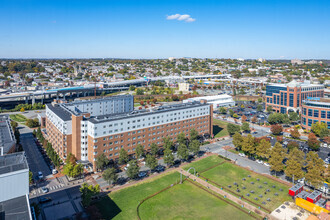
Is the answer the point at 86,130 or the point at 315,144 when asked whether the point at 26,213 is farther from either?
the point at 315,144

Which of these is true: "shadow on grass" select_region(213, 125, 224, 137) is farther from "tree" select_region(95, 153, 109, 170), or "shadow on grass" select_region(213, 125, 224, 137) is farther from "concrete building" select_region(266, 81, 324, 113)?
"tree" select_region(95, 153, 109, 170)

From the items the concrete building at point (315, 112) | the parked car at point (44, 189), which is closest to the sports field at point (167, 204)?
the parked car at point (44, 189)

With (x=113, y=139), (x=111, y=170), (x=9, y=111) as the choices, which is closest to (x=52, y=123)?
(x=113, y=139)

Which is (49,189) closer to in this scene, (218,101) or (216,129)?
(216,129)

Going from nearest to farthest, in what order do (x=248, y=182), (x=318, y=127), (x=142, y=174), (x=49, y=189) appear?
(x=49, y=189)
(x=248, y=182)
(x=142, y=174)
(x=318, y=127)

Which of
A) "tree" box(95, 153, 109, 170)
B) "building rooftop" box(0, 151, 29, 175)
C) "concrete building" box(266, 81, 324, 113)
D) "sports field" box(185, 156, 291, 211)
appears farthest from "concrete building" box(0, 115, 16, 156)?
"concrete building" box(266, 81, 324, 113)

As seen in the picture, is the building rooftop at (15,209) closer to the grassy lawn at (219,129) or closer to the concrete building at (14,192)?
the concrete building at (14,192)

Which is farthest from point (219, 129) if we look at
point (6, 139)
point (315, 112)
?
point (6, 139)
